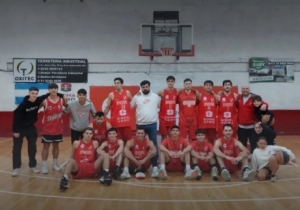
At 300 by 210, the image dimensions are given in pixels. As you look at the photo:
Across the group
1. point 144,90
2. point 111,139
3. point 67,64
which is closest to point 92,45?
point 67,64

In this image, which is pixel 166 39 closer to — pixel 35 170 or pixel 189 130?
pixel 189 130

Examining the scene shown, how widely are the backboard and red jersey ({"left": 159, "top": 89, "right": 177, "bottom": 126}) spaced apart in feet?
17.4

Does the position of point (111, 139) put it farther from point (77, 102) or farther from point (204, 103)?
point (204, 103)

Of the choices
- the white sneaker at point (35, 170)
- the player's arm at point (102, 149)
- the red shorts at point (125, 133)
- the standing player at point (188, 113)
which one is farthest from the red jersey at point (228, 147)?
the white sneaker at point (35, 170)

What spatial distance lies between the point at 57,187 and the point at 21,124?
1.43 meters

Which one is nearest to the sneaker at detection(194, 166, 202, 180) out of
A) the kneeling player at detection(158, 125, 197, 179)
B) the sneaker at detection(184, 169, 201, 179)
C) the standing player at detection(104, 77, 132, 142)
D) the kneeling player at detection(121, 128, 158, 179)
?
the sneaker at detection(184, 169, 201, 179)

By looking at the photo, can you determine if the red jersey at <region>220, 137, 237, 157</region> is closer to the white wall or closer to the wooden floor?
the wooden floor

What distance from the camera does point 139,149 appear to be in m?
6.12

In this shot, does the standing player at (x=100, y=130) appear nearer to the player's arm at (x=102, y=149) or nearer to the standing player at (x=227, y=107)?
the player's arm at (x=102, y=149)

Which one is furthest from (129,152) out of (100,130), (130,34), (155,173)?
(130,34)

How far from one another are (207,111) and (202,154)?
3.28 ft

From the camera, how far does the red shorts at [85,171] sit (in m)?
5.64

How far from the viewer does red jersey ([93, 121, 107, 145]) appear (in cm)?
622

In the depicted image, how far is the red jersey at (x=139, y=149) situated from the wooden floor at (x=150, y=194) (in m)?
0.50
